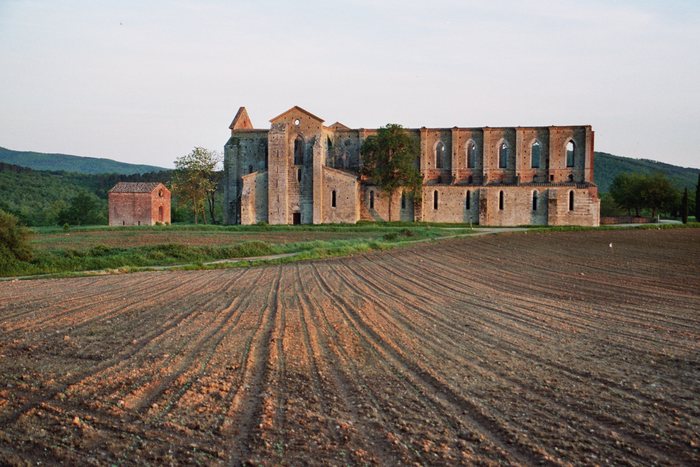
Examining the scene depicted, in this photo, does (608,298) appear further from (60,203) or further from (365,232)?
(60,203)

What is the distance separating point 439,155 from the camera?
67.1 meters

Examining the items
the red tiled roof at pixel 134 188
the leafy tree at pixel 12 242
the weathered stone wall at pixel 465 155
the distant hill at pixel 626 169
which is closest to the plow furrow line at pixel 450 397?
the leafy tree at pixel 12 242

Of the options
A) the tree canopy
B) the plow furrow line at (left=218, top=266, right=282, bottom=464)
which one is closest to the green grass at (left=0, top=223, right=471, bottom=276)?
the plow furrow line at (left=218, top=266, right=282, bottom=464)

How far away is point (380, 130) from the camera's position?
62375mm

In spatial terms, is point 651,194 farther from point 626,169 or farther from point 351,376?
point 626,169

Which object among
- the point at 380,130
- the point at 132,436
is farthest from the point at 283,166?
the point at 132,436

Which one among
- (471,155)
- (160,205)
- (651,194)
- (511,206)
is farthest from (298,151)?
(651,194)

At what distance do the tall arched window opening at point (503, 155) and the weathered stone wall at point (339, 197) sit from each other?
15197mm

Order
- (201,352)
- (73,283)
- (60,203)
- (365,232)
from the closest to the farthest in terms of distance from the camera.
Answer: (201,352) → (73,283) → (365,232) → (60,203)

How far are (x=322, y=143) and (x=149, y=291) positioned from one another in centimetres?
4400

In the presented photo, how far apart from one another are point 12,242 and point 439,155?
45093 millimetres

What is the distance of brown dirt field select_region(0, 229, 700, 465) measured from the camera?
237 inches

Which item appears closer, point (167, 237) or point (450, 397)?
point (450, 397)

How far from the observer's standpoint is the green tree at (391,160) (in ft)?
198
